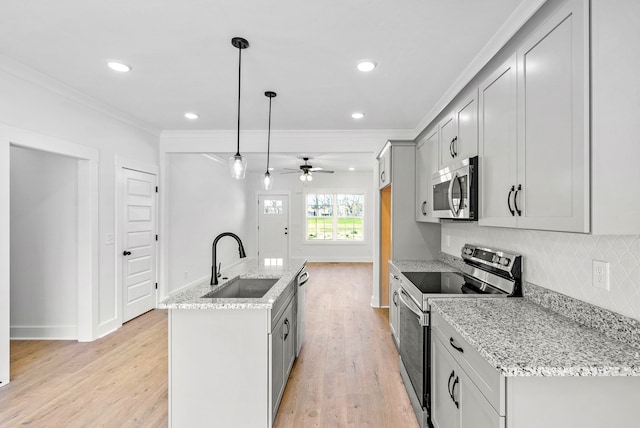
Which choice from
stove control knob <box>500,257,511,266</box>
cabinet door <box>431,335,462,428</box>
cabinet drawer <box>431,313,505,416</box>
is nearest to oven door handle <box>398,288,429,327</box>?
cabinet door <box>431,335,462,428</box>

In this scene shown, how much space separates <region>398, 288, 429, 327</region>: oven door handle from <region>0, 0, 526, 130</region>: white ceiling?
1.80 m

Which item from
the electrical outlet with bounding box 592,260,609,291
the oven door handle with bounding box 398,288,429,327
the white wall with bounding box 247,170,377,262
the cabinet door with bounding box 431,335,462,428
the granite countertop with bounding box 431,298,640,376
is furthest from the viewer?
the white wall with bounding box 247,170,377,262

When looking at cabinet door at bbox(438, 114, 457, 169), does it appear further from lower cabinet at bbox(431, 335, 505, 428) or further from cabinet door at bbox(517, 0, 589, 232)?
lower cabinet at bbox(431, 335, 505, 428)

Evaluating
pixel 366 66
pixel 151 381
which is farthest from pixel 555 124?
pixel 151 381

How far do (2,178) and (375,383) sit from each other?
3352 millimetres

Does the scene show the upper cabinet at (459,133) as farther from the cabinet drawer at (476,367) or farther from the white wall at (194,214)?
the white wall at (194,214)

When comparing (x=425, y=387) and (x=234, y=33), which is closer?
(x=425, y=387)

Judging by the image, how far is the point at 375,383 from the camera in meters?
2.69

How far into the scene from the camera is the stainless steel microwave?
2.08 meters

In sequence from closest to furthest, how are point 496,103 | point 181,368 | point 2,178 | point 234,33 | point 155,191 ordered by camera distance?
point 496,103 < point 181,368 < point 234,33 < point 2,178 < point 155,191

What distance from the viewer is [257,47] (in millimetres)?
2381

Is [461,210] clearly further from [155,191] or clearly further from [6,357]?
[155,191]

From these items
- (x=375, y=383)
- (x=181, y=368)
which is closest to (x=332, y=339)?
(x=375, y=383)

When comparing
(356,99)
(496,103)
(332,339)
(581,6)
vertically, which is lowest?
(332,339)
